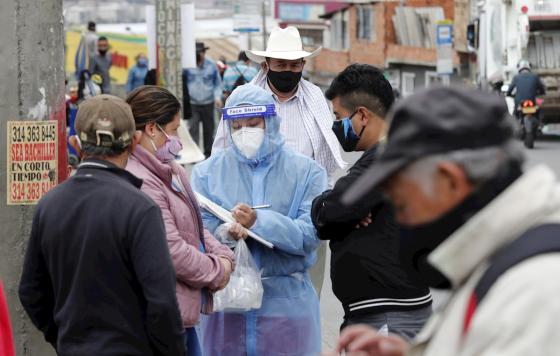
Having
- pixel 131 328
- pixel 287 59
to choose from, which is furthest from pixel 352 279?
pixel 287 59

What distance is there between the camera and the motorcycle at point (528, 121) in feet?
86.4

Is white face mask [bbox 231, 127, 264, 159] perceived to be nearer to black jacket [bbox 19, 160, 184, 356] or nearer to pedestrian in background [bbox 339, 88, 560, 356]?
black jacket [bbox 19, 160, 184, 356]

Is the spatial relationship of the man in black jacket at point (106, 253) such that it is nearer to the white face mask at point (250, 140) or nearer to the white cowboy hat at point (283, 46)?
the white face mask at point (250, 140)

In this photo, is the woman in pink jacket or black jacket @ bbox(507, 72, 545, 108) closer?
the woman in pink jacket

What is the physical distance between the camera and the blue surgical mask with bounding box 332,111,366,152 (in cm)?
546

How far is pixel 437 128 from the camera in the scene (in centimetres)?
250

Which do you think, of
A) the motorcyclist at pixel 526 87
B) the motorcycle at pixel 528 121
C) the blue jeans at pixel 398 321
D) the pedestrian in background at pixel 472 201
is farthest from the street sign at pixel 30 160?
the motorcyclist at pixel 526 87

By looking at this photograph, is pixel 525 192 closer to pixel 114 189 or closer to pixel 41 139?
pixel 114 189

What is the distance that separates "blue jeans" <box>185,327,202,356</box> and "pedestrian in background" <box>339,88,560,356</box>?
3023 mm

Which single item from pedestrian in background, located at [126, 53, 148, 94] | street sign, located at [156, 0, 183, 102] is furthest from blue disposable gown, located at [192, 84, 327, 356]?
pedestrian in background, located at [126, 53, 148, 94]

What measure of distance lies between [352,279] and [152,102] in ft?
4.07

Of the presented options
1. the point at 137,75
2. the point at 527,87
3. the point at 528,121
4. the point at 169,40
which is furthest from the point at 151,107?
the point at 527,87

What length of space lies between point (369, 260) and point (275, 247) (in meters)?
1.03

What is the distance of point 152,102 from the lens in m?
5.84
